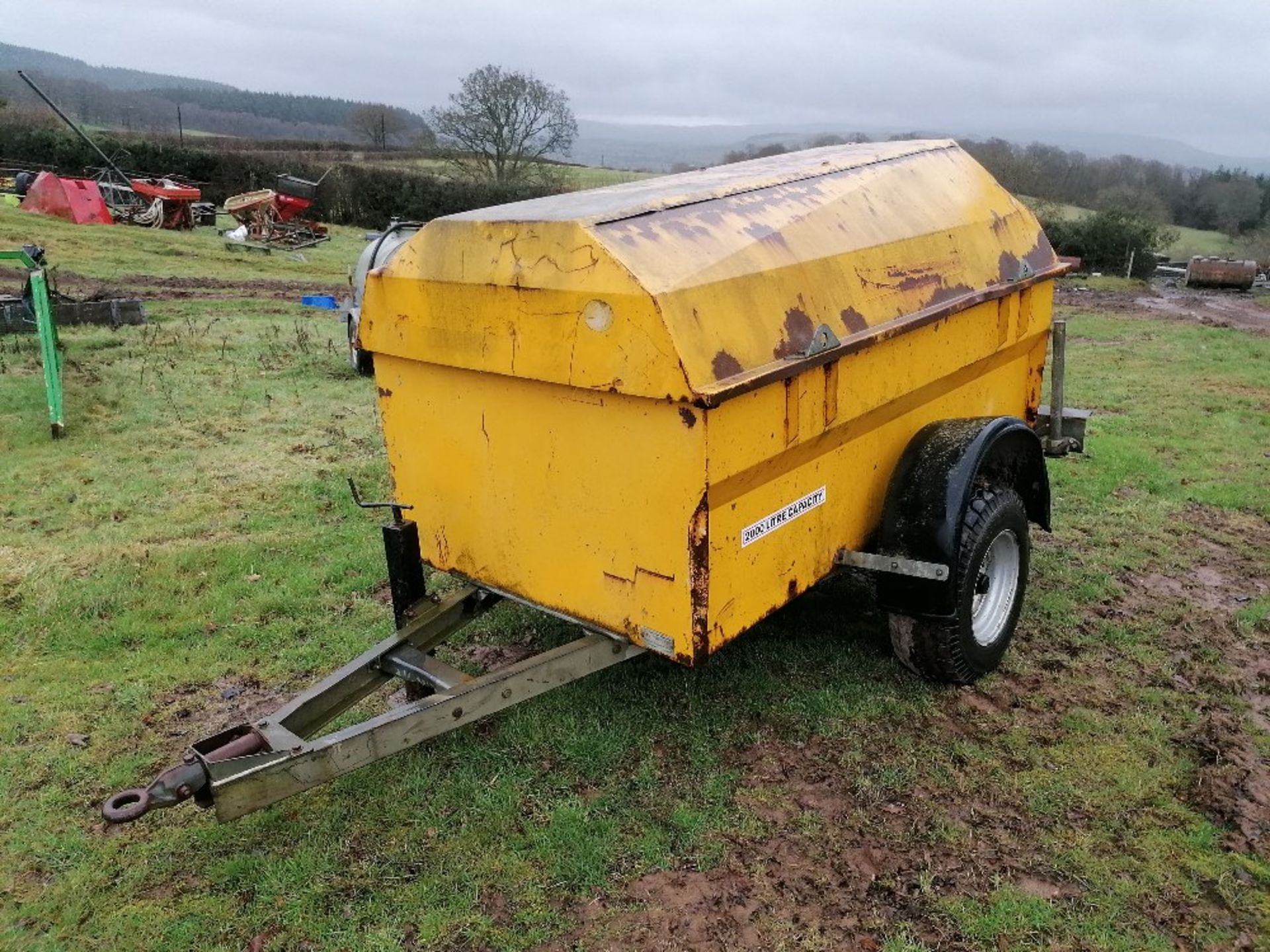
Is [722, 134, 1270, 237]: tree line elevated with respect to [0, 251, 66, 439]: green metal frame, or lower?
elevated

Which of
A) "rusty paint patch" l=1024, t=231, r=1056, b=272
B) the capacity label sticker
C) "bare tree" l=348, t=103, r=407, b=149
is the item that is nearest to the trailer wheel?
the capacity label sticker

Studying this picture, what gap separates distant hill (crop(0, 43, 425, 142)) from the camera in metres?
48.4

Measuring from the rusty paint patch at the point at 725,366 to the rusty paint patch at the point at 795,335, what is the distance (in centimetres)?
19

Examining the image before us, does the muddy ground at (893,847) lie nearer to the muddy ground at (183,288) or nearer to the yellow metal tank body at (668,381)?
the yellow metal tank body at (668,381)

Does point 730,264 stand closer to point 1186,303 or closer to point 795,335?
point 795,335

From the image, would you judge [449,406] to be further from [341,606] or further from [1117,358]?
[1117,358]

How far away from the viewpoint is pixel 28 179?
21500 mm

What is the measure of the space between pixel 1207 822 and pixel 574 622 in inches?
84.7

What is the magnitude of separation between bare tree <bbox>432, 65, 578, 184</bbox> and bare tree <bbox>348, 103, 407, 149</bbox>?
10.2 metres

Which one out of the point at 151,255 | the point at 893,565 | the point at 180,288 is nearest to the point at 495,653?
the point at 893,565

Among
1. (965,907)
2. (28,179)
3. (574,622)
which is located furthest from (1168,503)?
(28,179)

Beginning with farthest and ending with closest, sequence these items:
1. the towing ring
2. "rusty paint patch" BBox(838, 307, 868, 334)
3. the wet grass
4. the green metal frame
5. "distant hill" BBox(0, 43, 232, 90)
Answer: "distant hill" BBox(0, 43, 232, 90) < the wet grass < the green metal frame < "rusty paint patch" BBox(838, 307, 868, 334) < the towing ring

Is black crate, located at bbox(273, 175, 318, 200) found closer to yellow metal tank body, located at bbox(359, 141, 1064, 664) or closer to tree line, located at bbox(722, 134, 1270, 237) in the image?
tree line, located at bbox(722, 134, 1270, 237)

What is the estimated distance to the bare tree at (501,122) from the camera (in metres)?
35.3
